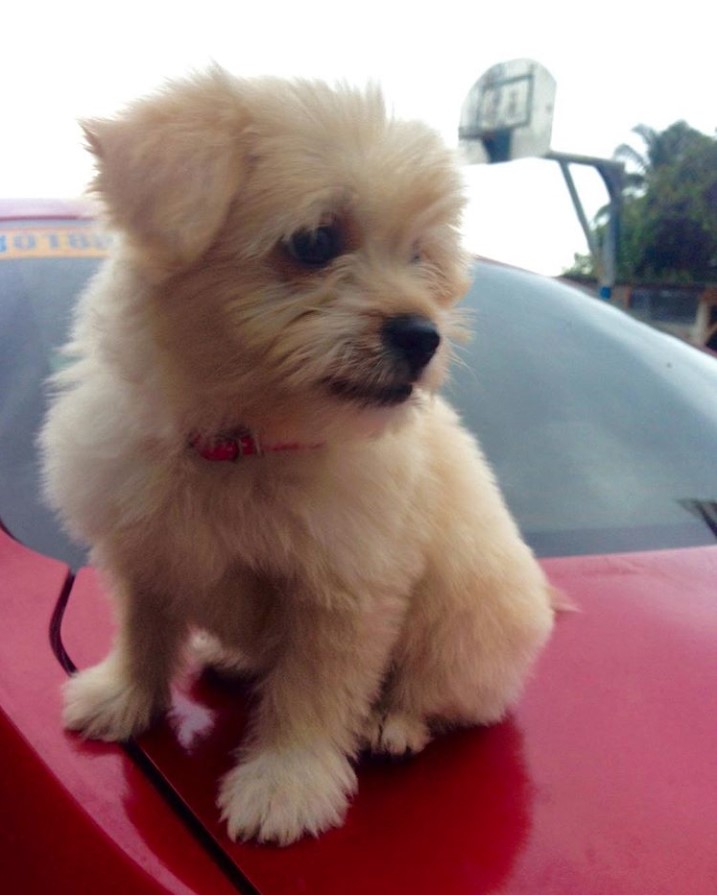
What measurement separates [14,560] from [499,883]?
1.18 meters

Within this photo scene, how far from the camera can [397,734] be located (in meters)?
1.46

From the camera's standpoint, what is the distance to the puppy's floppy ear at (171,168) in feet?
4.29

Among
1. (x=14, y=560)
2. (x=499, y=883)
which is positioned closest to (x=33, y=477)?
(x=14, y=560)

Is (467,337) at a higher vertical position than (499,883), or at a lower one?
higher

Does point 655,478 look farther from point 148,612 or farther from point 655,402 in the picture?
point 148,612

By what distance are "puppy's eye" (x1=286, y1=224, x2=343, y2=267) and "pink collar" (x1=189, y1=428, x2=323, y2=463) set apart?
0.31m

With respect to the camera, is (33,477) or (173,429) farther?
(33,477)

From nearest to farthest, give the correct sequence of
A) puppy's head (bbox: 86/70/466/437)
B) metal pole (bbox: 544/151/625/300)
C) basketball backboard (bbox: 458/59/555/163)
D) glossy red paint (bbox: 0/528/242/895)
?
glossy red paint (bbox: 0/528/242/895) < puppy's head (bbox: 86/70/466/437) < basketball backboard (bbox: 458/59/555/163) < metal pole (bbox: 544/151/625/300)

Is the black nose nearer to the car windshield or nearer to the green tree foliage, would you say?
the car windshield

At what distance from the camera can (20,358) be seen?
2193 mm

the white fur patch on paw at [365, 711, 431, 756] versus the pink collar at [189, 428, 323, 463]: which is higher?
the pink collar at [189, 428, 323, 463]

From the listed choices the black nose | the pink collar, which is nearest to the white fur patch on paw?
the pink collar

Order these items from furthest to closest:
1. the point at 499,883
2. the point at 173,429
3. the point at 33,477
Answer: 1. the point at 33,477
2. the point at 173,429
3. the point at 499,883

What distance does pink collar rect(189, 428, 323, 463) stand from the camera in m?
1.46
